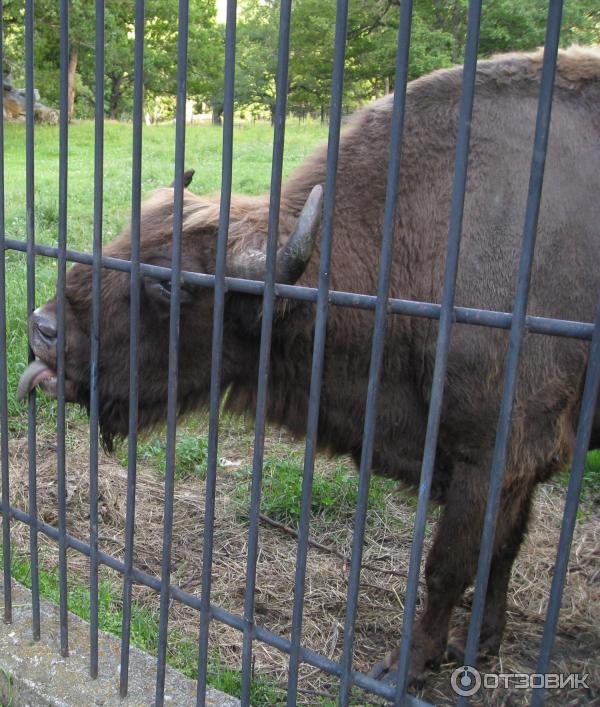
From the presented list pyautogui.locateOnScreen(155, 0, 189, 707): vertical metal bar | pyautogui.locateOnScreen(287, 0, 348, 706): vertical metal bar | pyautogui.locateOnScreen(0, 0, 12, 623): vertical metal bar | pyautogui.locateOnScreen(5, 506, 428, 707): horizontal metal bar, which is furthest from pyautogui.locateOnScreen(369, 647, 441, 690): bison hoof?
pyautogui.locateOnScreen(0, 0, 12, 623): vertical metal bar

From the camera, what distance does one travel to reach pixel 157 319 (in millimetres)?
2781

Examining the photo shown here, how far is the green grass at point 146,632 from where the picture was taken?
285 cm

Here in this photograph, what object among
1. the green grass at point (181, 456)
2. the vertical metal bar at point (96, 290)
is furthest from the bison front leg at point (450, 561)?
the green grass at point (181, 456)

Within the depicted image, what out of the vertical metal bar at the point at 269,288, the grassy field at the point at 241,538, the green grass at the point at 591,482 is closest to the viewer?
the vertical metal bar at the point at 269,288

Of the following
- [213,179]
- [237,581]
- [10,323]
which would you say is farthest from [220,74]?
[237,581]

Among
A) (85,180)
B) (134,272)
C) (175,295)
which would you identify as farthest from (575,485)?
(85,180)

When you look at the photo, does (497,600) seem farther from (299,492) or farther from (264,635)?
(264,635)

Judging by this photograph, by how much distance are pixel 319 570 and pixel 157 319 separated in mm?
1673

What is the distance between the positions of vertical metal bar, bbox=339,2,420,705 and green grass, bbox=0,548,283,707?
1.14 meters

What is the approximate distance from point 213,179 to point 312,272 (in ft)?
35.9

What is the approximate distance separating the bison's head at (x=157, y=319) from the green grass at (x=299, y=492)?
1.43 m

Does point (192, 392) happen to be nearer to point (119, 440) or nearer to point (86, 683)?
point (119, 440)

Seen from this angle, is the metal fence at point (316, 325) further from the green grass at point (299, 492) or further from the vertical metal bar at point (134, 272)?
the green grass at point (299, 492)

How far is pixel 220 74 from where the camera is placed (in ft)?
125
